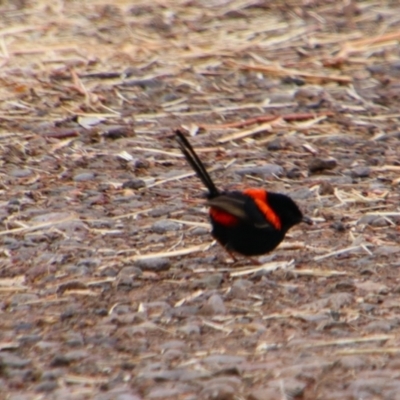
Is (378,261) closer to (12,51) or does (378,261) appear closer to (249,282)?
(249,282)

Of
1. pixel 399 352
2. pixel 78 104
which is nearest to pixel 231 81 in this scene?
pixel 78 104

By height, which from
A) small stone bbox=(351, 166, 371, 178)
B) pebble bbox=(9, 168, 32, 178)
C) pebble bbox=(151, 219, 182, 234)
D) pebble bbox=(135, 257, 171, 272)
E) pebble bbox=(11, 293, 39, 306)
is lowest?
small stone bbox=(351, 166, 371, 178)

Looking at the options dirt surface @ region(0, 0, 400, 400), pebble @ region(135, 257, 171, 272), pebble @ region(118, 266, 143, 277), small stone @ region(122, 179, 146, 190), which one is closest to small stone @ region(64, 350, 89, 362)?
dirt surface @ region(0, 0, 400, 400)

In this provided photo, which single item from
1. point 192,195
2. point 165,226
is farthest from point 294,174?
point 165,226

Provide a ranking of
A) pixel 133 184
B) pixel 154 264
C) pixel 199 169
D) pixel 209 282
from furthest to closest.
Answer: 1. pixel 133 184
2. pixel 199 169
3. pixel 154 264
4. pixel 209 282

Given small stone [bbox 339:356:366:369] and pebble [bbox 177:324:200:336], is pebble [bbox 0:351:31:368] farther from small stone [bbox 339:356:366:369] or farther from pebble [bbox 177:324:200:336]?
small stone [bbox 339:356:366:369]

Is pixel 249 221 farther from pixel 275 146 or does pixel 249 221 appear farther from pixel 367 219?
pixel 275 146

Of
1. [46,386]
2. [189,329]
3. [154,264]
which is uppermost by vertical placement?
[46,386]

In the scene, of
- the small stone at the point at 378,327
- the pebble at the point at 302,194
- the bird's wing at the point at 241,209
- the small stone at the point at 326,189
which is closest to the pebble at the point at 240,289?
the bird's wing at the point at 241,209
